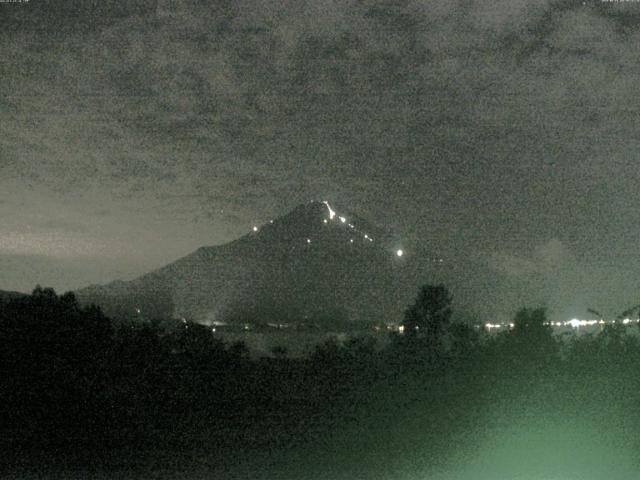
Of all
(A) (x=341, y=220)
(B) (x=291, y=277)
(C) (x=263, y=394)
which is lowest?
(C) (x=263, y=394)

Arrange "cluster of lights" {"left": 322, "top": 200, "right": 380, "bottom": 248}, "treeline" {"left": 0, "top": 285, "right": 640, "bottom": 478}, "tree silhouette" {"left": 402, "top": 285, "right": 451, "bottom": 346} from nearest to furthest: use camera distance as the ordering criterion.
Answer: "treeline" {"left": 0, "top": 285, "right": 640, "bottom": 478} → "tree silhouette" {"left": 402, "top": 285, "right": 451, "bottom": 346} → "cluster of lights" {"left": 322, "top": 200, "right": 380, "bottom": 248}

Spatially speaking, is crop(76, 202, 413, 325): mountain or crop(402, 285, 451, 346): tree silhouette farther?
crop(76, 202, 413, 325): mountain

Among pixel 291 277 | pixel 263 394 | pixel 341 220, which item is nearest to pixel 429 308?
pixel 263 394

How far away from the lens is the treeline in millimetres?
10414

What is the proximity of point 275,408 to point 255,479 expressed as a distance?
2.91 m

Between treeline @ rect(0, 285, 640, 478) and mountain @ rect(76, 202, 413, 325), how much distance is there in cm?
1966

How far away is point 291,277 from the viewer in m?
68.6

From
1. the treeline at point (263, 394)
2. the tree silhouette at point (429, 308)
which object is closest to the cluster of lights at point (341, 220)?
the tree silhouette at point (429, 308)

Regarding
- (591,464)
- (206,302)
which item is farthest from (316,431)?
(206,302)

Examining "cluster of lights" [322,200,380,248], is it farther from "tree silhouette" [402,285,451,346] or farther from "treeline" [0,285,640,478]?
"treeline" [0,285,640,478]

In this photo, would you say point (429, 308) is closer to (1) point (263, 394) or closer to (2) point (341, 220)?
(1) point (263, 394)

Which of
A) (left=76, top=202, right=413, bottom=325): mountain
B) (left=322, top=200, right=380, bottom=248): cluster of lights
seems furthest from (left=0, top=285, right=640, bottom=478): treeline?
(left=322, top=200, right=380, bottom=248): cluster of lights

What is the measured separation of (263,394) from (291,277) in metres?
56.0

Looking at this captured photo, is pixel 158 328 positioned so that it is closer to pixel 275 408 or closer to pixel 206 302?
pixel 275 408
